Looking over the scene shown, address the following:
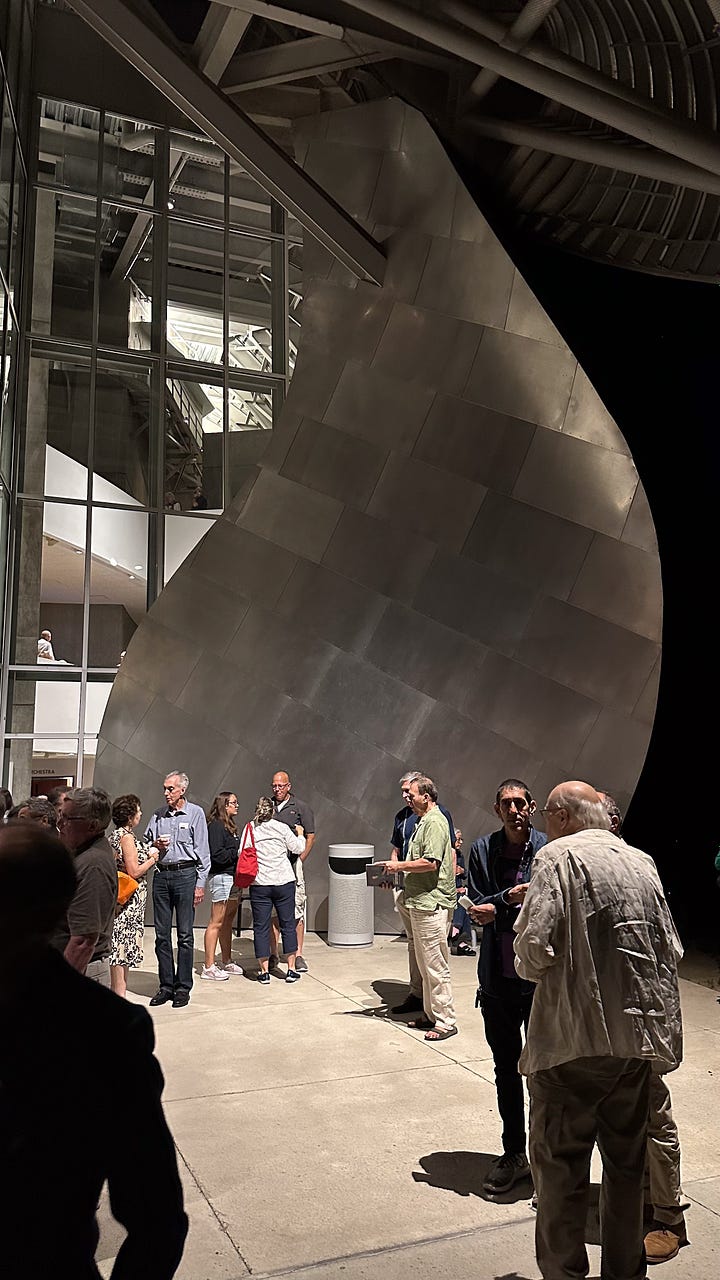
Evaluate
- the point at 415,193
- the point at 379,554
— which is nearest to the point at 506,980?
the point at 379,554

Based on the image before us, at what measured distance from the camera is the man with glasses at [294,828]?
9289mm

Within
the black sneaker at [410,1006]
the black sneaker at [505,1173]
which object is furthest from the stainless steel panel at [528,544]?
the black sneaker at [505,1173]

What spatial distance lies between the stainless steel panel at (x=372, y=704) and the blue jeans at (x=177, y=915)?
3752 mm

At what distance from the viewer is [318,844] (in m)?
11.3

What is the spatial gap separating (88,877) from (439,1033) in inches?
142

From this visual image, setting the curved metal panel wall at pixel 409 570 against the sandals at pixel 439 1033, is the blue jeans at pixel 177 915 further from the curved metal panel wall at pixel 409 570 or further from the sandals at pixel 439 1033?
the curved metal panel wall at pixel 409 570

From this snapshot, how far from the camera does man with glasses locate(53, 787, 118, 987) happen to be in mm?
4324

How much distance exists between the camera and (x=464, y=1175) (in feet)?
15.0

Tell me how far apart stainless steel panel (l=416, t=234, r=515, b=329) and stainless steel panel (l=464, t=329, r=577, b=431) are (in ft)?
1.03

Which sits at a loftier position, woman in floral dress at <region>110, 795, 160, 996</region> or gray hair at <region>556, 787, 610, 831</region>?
gray hair at <region>556, 787, 610, 831</region>

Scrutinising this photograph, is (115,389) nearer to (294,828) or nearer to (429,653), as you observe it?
(429,653)

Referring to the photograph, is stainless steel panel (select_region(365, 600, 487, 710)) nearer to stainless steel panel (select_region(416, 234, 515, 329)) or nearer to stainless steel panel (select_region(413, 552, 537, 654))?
stainless steel panel (select_region(413, 552, 537, 654))

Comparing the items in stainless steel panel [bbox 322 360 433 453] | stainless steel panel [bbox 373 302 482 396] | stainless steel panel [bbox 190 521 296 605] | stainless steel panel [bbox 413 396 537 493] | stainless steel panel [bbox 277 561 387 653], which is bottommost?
stainless steel panel [bbox 277 561 387 653]

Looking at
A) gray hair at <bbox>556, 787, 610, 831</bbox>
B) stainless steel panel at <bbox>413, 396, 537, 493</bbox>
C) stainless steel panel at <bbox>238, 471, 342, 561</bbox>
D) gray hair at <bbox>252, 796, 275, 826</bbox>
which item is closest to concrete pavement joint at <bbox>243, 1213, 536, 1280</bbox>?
gray hair at <bbox>556, 787, 610, 831</bbox>
